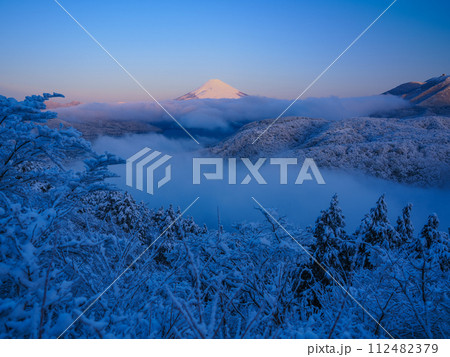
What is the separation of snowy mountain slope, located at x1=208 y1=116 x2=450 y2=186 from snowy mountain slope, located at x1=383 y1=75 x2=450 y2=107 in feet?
7.14

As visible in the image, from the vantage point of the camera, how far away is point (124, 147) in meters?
14.1

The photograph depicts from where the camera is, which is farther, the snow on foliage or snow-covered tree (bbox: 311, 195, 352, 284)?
snow-covered tree (bbox: 311, 195, 352, 284)

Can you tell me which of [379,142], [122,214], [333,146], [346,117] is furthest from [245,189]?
[346,117]

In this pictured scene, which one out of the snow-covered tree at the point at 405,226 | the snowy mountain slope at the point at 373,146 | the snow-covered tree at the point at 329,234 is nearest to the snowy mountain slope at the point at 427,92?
the snowy mountain slope at the point at 373,146

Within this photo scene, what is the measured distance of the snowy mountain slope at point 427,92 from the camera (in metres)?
25.4

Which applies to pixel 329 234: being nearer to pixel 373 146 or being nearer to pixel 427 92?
pixel 373 146

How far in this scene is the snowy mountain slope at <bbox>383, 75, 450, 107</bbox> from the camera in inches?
998

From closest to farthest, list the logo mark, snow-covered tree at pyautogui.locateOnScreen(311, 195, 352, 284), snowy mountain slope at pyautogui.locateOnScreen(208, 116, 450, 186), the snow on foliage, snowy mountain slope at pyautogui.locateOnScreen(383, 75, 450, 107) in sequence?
1. the snow on foliage
2. snow-covered tree at pyautogui.locateOnScreen(311, 195, 352, 284)
3. the logo mark
4. snowy mountain slope at pyautogui.locateOnScreen(208, 116, 450, 186)
5. snowy mountain slope at pyautogui.locateOnScreen(383, 75, 450, 107)

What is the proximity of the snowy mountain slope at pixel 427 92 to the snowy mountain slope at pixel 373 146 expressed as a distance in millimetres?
2176

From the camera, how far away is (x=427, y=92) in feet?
87.3

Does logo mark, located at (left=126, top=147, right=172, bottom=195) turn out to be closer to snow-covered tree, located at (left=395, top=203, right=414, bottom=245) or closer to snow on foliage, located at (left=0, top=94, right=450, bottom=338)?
snow on foliage, located at (left=0, top=94, right=450, bottom=338)

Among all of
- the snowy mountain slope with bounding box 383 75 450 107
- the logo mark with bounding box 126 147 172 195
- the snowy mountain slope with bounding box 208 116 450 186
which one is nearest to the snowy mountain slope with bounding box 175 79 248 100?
the logo mark with bounding box 126 147 172 195

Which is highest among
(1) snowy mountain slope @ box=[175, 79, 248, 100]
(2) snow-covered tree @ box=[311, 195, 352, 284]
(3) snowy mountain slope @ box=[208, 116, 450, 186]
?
(1) snowy mountain slope @ box=[175, 79, 248, 100]

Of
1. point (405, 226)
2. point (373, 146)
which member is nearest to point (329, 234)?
point (405, 226)
